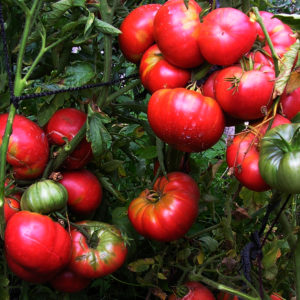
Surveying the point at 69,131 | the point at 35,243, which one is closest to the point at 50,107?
the point at 69,131

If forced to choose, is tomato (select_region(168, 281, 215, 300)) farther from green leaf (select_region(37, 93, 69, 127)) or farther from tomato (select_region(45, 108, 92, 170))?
green leaf (select_region(37, 93, 69, 127))

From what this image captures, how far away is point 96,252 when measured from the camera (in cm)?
83

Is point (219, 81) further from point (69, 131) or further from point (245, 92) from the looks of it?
point (69, 131)

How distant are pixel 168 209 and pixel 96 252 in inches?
7.4

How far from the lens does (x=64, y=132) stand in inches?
34.0

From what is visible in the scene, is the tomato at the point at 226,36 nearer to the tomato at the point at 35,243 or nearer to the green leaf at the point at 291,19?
the green leaf at the point at 291,19

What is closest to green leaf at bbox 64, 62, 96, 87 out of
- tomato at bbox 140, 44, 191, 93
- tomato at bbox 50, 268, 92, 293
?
tomato at bbox 140, 44, 191, 93

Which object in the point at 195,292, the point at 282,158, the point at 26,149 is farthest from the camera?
the point at 195,292

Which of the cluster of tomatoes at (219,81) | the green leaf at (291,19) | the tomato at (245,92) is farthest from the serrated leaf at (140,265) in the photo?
the green leaf at (291,19)

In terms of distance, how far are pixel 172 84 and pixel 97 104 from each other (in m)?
0.25

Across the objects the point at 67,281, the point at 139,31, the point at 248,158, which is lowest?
the point at 67,281

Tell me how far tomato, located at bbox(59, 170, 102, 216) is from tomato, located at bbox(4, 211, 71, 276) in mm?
126

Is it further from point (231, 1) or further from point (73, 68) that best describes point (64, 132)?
point (231, 1)

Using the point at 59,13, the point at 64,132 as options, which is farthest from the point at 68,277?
the point at 59,13
